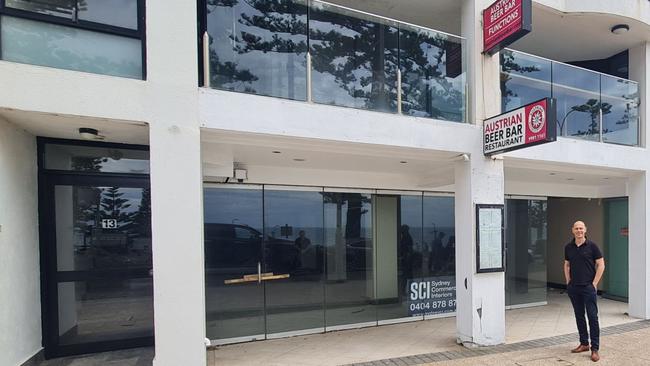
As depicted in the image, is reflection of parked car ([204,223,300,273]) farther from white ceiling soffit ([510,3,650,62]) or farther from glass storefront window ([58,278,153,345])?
white ceiling soffit ([510,3,650,62])

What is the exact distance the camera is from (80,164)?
4.84 meters

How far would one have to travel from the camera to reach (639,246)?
721 cm

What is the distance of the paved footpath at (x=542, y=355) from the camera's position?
487 cm

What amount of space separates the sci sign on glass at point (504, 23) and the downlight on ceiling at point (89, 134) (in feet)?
17.3

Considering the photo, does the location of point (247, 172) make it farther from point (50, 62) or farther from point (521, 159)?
point (521, 159)

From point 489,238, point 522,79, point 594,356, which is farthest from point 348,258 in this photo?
Result: point 522,79

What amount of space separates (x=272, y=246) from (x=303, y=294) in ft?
3.37

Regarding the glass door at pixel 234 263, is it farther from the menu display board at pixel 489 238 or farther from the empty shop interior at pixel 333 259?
the menu display board at pixel 489 238

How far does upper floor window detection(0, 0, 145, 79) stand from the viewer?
3678 millimetres

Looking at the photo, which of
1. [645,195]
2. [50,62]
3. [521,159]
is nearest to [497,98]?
[521,159]

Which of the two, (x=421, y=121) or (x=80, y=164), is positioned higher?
(x=421, y=121)

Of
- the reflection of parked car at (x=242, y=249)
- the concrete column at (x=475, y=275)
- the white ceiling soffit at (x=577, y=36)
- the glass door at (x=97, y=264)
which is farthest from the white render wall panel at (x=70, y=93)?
the white ceiling soffit at (x=577, y=36)

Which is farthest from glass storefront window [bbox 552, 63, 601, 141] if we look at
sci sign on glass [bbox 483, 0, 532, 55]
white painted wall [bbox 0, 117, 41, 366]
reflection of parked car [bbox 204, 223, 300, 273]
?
white painted wall [bbox 0, 117, 41, 366]

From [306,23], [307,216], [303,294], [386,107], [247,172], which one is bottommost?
[303,294]
